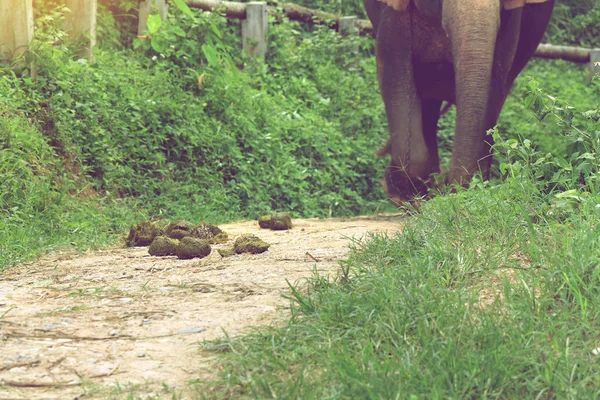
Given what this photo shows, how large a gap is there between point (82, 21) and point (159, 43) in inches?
37.0

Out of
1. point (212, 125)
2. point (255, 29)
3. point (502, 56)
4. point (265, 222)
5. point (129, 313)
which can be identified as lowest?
point (265, 222)

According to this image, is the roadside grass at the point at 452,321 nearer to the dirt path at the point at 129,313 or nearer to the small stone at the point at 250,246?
the dirt path at the point at 129,313

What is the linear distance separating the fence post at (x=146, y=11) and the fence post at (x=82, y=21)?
1054 millimetres

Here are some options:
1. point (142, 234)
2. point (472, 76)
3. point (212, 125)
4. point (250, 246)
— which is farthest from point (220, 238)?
point (212, 125)

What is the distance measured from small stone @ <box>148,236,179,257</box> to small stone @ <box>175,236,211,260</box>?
13 centimetres

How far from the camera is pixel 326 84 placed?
10.5m

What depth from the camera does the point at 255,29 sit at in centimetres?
1027

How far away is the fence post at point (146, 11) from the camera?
351 inches

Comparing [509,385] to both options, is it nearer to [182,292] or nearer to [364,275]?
[364,275]

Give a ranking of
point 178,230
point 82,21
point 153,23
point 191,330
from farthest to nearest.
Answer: point 153,23, point 82,21, point 178,230, point 191,330

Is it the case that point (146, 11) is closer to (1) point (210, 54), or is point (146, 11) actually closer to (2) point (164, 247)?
(1) point (210, 54)

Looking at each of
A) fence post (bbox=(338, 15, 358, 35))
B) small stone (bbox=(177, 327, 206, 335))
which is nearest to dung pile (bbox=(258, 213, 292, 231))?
small stone (bbox=(177, 327, 206, 335))

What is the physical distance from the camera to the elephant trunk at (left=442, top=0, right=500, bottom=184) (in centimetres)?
548

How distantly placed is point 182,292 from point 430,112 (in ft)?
14.2
